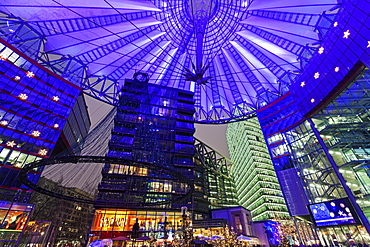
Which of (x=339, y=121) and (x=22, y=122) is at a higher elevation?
(x=22, y=122)

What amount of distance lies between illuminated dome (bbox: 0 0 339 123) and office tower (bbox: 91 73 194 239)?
7103mm

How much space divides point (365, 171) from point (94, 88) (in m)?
53.6

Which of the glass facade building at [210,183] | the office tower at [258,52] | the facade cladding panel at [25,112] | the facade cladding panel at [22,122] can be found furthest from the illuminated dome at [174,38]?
the glass facade building at [210,183]

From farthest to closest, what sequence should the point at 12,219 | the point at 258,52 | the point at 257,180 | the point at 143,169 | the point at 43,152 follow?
1. the point at 257,180
2. the point at 143,169
3. the point at 258,52
4. the point at 43,152
5. the point at 12,219

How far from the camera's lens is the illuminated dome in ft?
92.4

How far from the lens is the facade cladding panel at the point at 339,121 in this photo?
75.5 ft

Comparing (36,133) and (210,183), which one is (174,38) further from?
(210,183)

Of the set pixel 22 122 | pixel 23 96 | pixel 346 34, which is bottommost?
pixel 22 122

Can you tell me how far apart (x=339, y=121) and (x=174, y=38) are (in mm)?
34455

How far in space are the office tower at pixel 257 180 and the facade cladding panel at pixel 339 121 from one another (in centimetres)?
3188

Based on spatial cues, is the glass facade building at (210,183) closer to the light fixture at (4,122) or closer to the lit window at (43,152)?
the lit window at (43,152)

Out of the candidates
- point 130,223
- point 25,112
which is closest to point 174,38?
point 25,112

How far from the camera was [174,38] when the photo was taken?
40062 millimetres

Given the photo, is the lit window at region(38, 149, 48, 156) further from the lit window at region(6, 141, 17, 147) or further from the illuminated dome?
the illuminated dome
